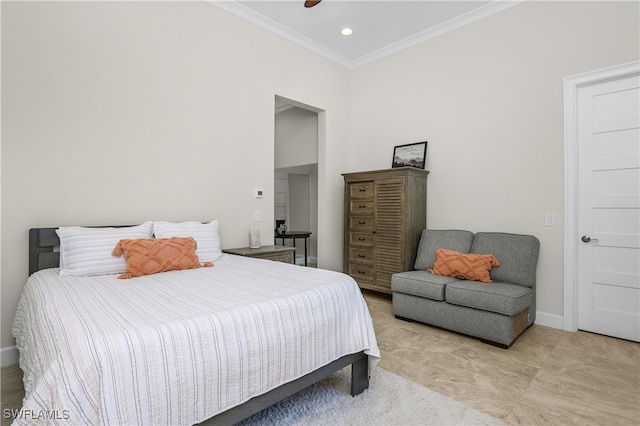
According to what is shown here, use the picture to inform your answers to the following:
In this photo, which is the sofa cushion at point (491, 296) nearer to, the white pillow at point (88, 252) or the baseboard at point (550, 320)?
the baseboard at point (550, 320)

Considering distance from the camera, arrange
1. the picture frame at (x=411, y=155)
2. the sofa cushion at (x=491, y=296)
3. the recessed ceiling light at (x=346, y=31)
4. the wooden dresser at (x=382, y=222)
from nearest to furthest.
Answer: the sofa cushion at (x=491, y=296)
the wooden dresser at (x=382, y=222)
the recessed ceiling light at (x=346, y=31)
the picture frame at (x=411, y=155)

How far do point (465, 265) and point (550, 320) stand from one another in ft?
3.21

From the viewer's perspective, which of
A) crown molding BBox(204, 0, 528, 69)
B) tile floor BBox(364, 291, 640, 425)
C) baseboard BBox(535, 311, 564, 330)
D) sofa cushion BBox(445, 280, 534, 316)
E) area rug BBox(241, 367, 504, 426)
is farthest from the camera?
crown molding BBox(204, 0, 528, 69)

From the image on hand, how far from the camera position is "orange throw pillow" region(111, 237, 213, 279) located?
230 cm

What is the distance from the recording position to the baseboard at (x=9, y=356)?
236 cm

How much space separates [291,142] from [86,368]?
5.04 meters

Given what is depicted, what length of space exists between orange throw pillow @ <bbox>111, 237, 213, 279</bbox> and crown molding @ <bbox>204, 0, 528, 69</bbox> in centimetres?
259

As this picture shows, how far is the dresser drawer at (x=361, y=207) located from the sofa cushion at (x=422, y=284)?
106 centimetres

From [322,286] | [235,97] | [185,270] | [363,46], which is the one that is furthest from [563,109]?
[185,270]

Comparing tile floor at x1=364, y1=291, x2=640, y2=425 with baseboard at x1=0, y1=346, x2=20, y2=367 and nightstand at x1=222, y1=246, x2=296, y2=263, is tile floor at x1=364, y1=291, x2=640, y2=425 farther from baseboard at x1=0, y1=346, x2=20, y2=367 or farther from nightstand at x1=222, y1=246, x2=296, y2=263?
baseboard at x1=0, y1=346, x2=20, y2=367

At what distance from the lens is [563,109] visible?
3146mm

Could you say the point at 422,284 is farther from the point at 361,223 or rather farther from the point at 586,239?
the point at 586,239

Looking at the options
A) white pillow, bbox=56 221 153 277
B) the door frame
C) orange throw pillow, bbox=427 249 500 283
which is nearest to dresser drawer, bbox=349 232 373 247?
orange throw pillow, bbox=427 249 500 283

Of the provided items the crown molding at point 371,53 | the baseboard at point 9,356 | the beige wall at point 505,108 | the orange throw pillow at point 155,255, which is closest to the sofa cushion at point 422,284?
the beige wall at point 505,108
